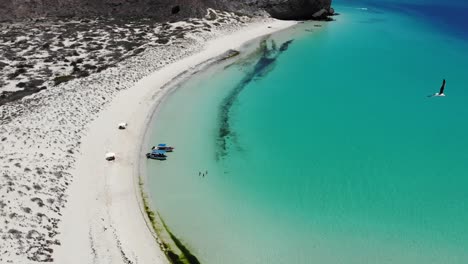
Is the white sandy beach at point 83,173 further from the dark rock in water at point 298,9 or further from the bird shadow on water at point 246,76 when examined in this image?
the dark rock in water at point 298,9

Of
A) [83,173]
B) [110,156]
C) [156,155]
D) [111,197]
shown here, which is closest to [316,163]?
[156,155]

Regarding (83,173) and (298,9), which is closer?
(83,173)

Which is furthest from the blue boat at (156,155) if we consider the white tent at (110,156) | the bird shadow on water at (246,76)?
the bird shadow on water at (246,76)

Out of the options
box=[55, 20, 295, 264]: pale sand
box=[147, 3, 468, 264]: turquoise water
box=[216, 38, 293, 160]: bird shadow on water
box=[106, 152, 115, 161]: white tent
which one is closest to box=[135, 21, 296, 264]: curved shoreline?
box=[55, 20, 295, 264]: pale sand

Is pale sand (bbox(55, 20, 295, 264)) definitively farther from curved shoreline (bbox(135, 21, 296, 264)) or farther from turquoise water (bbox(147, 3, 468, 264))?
turquoise water (bbox(147, 3, 468, 264))

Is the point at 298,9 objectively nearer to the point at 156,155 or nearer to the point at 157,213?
the point at 156,155

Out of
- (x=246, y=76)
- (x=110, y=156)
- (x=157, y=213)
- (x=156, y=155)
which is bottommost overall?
(x=157, y=213)
